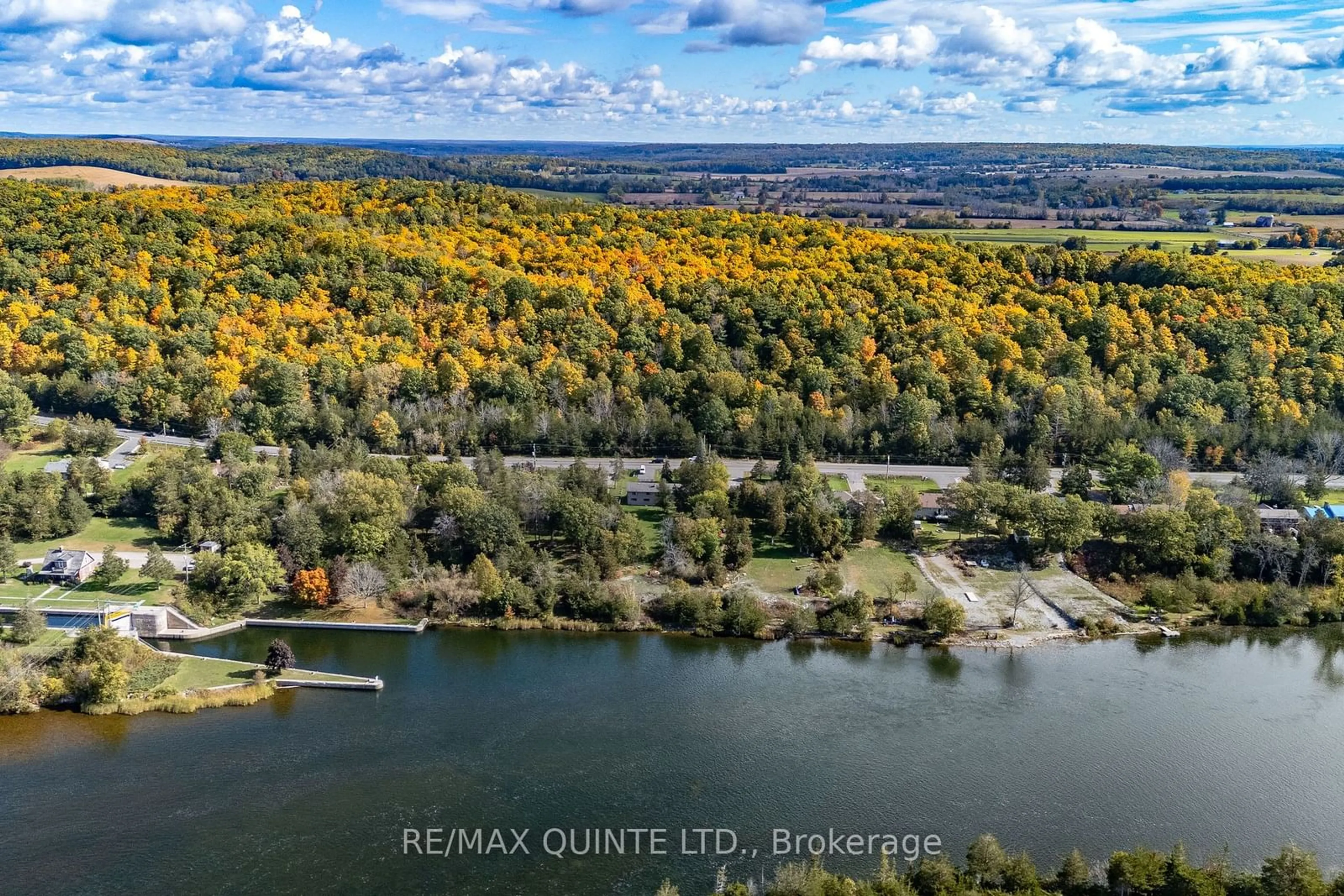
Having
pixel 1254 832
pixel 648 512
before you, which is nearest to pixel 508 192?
pixel 648 512

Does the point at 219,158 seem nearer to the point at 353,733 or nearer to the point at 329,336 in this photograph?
the point at 329,336

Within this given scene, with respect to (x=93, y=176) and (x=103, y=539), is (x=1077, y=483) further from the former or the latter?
(x=93, y=176)

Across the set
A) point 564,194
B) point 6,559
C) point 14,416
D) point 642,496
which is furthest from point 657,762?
point 564,194

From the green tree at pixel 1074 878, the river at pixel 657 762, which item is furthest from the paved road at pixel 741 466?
the green tree at pixel 1074 878

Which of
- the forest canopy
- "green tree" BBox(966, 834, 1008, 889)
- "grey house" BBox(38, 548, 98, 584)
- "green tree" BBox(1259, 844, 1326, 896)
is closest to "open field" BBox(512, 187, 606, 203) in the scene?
the forest canopy

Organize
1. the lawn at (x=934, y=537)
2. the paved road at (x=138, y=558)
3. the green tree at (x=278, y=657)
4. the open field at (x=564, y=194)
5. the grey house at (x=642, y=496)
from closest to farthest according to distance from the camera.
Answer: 1. the green tree at (x=278, y=657)
2. the paved road at (x=138, y=558)
3. the lawn at (x=934, y=537)
4. the grey house at (x=642, y=496)
5. the open field at (x=564, y=194)

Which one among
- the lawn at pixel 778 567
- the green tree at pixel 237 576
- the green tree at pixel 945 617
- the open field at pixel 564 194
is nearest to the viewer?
the green tree at pixel 945 617

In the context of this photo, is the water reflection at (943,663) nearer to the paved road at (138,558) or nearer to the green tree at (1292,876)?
the green tree at (1292,876)

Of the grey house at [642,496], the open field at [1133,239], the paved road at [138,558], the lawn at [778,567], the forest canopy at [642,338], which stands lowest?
the lawn at [778,567]
